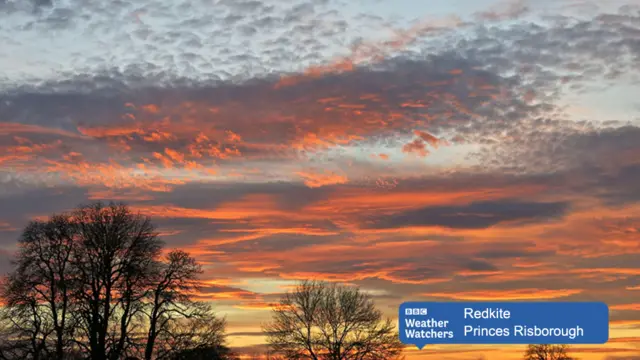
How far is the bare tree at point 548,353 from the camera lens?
95.2 meters

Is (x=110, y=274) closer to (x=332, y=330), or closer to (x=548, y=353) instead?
(x=332, y=330)

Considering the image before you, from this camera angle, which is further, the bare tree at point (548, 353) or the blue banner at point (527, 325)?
the bare tree at point (548, 353)

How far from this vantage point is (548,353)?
318ft

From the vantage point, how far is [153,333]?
53.5 meters

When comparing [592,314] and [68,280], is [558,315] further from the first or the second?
[68,280]

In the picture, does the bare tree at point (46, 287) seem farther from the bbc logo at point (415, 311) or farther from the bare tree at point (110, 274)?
the bbc logo at point (415, 311)

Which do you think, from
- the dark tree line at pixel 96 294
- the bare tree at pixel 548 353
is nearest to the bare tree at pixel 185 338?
the dark tree line at pixel 96 294

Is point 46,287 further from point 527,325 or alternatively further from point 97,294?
point 527,325

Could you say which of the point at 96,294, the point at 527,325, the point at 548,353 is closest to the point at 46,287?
the point at 96,294

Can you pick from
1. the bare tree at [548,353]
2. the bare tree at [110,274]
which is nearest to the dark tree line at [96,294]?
the bare tree at [110,274]

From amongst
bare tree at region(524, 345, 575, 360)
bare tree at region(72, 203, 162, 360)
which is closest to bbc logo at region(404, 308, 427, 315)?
bare tree at region(72, 203, 162, 360)

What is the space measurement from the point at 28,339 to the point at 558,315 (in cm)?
3224

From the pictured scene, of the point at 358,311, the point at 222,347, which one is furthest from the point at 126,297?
the point at 358,311

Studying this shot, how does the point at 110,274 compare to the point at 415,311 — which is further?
the point at 110,274
